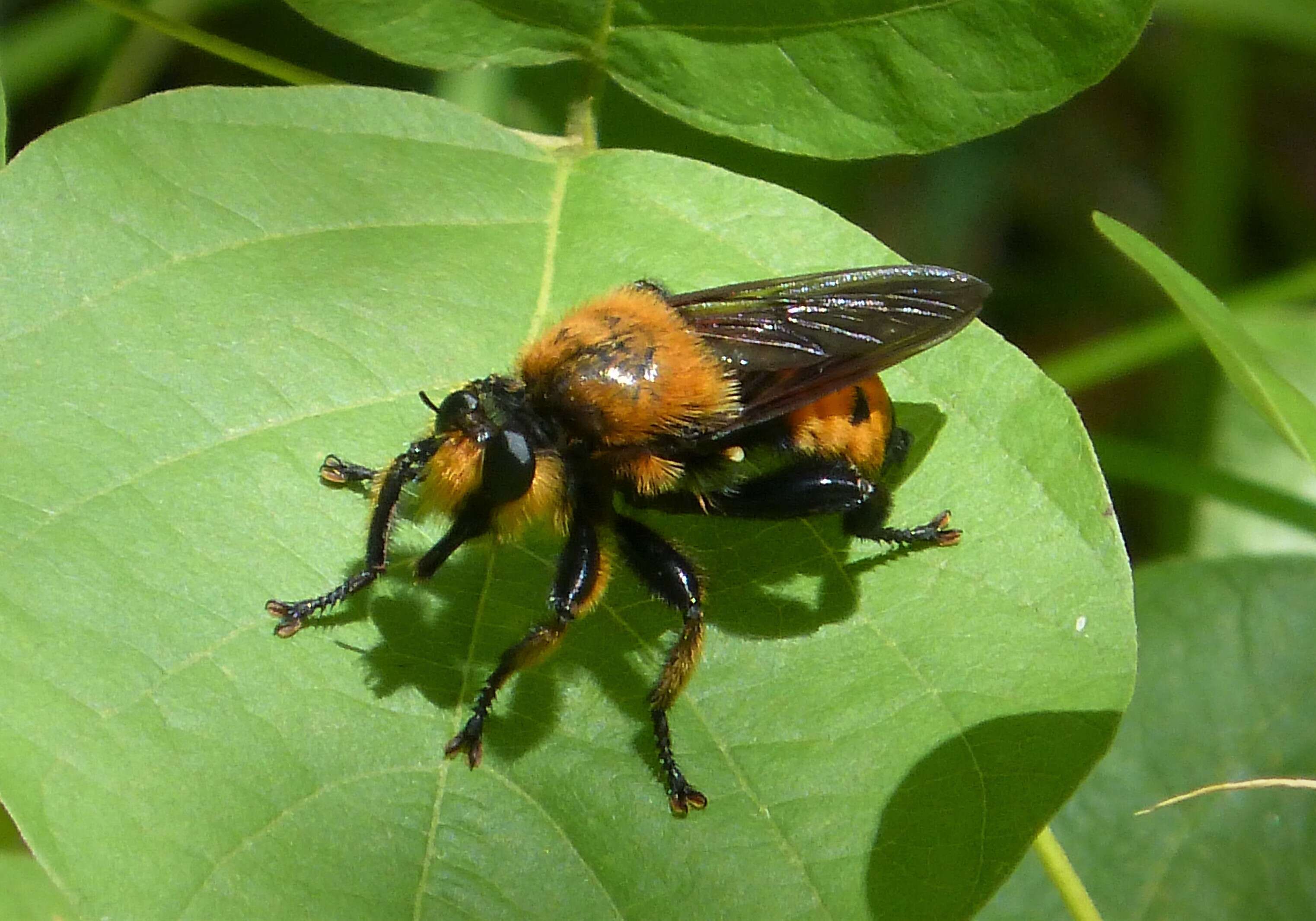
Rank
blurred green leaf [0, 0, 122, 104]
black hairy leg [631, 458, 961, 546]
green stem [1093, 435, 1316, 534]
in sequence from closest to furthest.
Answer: black hairy leg [631, 458, 961, 546]
green stem [1093, 435, 1316, 534]
blurred green leaf [0, 0, 122, 104]

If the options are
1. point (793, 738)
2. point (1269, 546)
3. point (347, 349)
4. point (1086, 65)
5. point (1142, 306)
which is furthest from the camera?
point (1142, 306)

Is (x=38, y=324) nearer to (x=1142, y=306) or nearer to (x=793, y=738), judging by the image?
(x=793, y=738)

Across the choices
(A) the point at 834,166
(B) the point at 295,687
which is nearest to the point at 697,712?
(B) the point at 295,687

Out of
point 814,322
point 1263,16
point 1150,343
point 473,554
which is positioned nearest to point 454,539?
point 473,554

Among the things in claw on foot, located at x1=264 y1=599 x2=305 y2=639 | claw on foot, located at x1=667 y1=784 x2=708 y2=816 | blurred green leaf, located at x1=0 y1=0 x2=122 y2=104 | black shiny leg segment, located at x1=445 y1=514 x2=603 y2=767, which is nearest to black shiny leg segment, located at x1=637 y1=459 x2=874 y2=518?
black shiny leg segment, located at x1=445 y1=514 x2=603 y2=767

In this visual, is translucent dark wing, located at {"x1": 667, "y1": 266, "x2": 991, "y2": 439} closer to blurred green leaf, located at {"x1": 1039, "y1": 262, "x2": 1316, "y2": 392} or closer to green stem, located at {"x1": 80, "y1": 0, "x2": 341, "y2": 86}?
green stem, located at {"x1": 80, "y1": 0, "x2": 341, "y2": 86}

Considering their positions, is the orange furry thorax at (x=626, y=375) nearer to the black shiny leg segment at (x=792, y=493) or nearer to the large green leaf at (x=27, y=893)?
the black shiny leg segment at (x=792, y=493)
